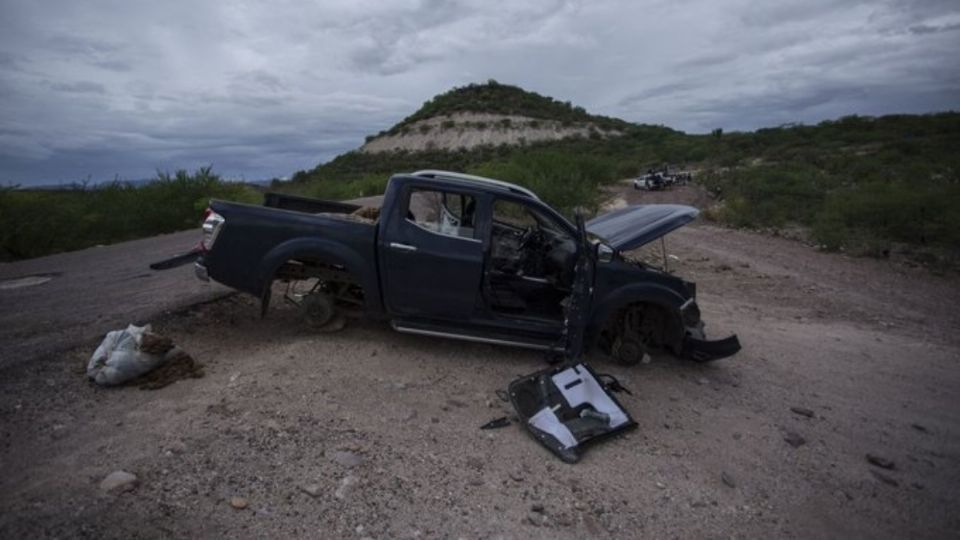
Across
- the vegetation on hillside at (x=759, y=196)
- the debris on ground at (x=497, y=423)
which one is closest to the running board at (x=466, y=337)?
the debris on ground at (x=497, y=423)

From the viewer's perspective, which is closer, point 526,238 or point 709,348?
point 709,348

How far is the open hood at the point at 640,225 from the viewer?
16.3 feet

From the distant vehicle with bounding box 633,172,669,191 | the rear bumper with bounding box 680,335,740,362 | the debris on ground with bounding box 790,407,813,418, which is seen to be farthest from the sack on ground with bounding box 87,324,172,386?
the distant vehicle with bounding box 633,172,669,191

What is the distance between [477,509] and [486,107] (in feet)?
224

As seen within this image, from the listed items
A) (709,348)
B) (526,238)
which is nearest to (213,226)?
(526,238)

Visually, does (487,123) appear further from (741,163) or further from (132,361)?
(132,361)

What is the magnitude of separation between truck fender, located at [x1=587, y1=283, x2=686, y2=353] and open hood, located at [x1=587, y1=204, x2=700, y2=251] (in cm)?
45

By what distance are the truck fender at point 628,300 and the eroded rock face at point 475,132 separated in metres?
55.6

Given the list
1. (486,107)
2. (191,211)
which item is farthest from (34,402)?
(486,107)

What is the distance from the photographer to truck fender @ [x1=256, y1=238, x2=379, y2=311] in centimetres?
509

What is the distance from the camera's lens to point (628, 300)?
5.16 m

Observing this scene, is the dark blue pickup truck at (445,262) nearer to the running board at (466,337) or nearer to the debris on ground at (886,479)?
the running board at (466,337)

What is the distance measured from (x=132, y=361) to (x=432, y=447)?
2.53 meters

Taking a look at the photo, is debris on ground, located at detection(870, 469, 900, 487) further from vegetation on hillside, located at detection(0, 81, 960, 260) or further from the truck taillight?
vegetation on hillside, located at detection(0, 81, 960, 260)
